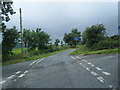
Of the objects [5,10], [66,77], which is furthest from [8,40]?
[66,77]

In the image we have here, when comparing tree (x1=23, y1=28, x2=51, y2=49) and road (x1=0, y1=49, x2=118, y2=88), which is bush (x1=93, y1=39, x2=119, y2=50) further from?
tree (x1=23, y1=28, x2=51, y2=49)

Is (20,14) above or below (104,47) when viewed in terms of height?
above

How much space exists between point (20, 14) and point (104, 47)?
629 inches

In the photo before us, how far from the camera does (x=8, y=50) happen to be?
59.1 feet

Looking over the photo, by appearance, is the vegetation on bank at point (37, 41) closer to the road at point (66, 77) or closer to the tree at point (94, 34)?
the tree at point (94, 34)

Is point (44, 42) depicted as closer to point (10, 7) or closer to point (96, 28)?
point (96, 28)

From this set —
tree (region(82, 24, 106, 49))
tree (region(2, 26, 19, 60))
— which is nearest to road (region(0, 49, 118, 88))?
tree (region(2, 26, 19, 60))

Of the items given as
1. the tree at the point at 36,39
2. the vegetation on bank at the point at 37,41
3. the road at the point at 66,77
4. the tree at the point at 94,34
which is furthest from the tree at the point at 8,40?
the tree at the point at 36,39

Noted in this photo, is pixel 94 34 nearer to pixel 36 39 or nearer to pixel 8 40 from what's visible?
pixel 8 40

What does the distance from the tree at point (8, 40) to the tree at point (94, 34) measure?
1424 centimetres

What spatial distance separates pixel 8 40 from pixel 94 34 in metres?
16.4

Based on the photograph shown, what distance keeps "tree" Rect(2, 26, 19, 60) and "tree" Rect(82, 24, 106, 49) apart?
1424cm

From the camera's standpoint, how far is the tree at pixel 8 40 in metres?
17.6

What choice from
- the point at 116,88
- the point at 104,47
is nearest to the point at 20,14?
the point at 104,47
